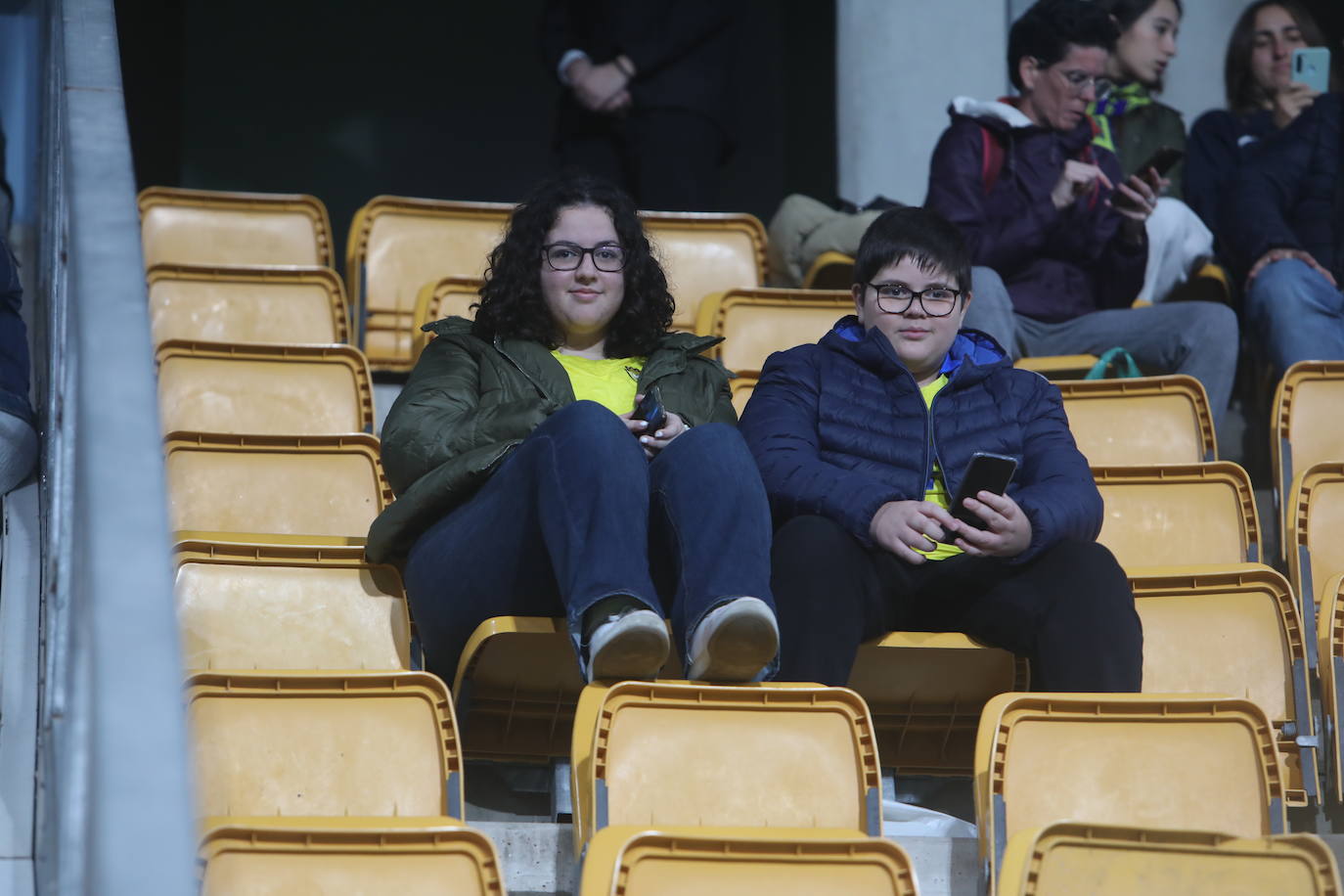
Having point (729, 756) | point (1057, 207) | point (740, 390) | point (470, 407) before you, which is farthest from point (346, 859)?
point (1057, 207)

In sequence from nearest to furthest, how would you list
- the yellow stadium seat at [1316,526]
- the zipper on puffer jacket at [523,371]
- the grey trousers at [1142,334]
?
the zipper on puffer jacket at [523,371], the yellow stadium seat at [1316,526], the grey trousers at [1142,334]

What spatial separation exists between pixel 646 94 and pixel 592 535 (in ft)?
9.25

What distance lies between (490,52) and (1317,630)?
17.0ft

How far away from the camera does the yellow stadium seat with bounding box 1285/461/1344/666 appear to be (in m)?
3.69

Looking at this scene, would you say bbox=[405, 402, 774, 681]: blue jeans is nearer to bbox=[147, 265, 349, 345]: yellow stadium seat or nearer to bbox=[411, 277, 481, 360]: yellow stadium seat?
bbox=[411, 277, 481, 360]: yellow stadium seat

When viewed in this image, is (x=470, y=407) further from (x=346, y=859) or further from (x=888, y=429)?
(x=346, y=859)

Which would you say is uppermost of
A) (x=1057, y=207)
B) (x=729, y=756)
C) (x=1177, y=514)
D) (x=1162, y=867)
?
(x=1057, y=207)

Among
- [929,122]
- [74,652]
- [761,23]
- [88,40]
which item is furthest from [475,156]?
[74,652]

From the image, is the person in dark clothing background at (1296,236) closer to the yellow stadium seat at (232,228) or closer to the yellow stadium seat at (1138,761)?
the yellow stadium seat at (1138,761)

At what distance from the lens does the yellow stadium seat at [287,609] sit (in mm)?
3111

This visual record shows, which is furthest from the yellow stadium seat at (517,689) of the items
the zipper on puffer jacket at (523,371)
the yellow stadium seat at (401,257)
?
the yellow stadium seat at (401,257)

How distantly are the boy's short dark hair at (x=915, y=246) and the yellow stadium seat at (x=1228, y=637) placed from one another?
65cm

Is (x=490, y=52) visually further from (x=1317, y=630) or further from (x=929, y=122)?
(x=1317, y=630)

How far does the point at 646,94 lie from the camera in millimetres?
5457
